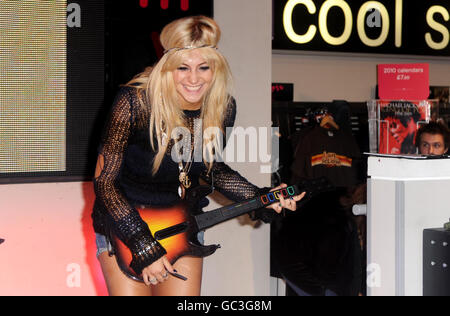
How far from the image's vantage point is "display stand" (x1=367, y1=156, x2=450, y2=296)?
3.62 feet

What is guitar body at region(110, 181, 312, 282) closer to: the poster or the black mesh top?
the black mesh top

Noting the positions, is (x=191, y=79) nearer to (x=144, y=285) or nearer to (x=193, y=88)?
(x=193, y=88)

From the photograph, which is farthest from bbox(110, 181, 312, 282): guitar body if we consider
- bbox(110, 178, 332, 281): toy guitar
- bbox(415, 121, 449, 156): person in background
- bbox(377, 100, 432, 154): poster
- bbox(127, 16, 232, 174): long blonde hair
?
bbox(415, 121, 449, 156): person in background

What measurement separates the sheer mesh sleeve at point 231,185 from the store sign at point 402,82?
989 mm

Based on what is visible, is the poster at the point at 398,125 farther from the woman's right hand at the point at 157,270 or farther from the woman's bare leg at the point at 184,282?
the woman's right hand at the point at 157,270

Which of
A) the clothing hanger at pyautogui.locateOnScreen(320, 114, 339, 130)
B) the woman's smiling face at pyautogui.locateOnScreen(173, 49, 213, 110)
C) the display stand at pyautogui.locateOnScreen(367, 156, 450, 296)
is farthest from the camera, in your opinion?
the clothing hanger at pyautogui.locateOnScreen(320, 114, 339, 130)

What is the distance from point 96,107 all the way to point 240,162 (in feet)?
2.13

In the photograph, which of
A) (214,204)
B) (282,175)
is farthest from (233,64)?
(282,175)

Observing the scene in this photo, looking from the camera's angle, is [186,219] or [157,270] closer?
[157,270]

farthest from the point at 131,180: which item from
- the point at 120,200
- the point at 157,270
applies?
the point at 157,270

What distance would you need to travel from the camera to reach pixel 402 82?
2.85m

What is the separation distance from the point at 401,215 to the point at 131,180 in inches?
43.9

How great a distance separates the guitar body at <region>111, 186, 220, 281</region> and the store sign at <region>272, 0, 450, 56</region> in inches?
59.9
